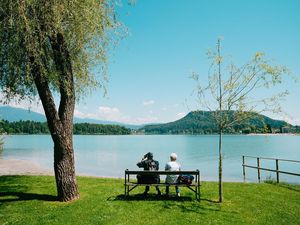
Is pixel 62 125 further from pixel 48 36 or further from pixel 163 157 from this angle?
pixel 163 157

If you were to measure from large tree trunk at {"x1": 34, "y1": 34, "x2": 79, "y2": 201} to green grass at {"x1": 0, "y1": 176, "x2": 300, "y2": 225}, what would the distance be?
63cm

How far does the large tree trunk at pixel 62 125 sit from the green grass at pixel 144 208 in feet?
2.05

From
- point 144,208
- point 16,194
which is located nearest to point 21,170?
point 16,194

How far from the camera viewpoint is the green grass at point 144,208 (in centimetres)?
901

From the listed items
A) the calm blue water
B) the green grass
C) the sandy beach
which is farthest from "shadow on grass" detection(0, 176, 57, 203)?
the calm blue water

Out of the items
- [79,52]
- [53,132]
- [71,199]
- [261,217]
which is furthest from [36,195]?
[261,217]

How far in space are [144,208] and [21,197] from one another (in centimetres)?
485

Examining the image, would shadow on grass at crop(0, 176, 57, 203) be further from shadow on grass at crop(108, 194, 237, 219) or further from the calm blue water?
the calm blue water

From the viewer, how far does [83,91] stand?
12.4 metres

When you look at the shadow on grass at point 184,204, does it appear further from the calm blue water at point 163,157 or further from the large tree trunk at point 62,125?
the calm blue water at point 163,157

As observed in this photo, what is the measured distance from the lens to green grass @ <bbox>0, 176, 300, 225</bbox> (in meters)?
9.01

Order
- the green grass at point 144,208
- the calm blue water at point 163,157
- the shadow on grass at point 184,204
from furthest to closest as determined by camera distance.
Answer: the calm blue water at point 163,157
the shadow on grass at point 184,204
the green grass at point 144,208

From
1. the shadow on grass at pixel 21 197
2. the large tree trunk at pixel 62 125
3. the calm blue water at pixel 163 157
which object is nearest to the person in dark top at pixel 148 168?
the large tree trunk at pixel 62 125

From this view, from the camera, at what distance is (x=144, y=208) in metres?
10.0
